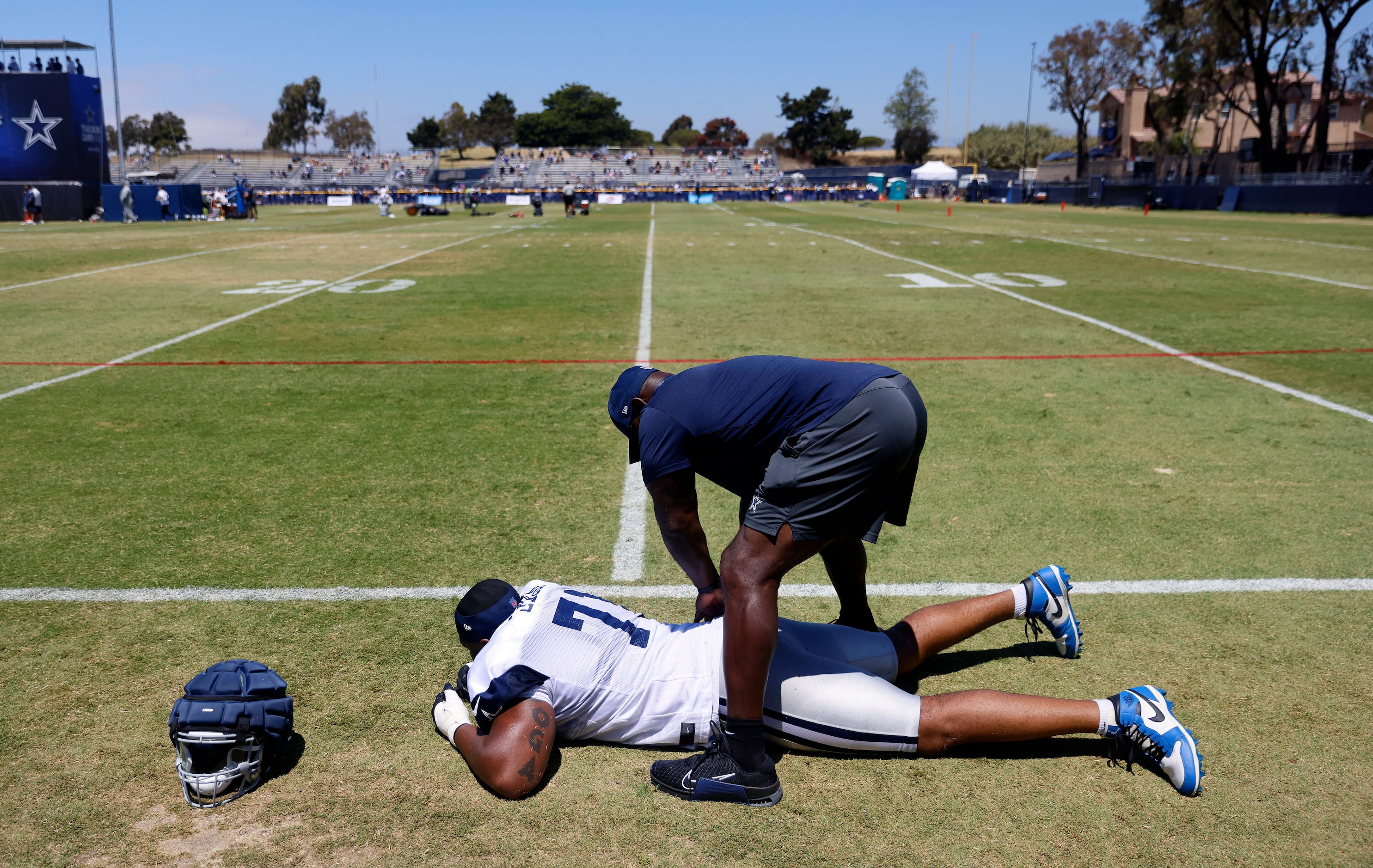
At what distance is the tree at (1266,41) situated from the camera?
169 ft

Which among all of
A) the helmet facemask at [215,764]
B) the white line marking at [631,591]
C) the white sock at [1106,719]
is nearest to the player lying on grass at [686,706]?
the white sock at [1106,719]

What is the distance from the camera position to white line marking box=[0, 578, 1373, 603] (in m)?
4.37

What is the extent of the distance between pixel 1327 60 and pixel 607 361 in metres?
57.4

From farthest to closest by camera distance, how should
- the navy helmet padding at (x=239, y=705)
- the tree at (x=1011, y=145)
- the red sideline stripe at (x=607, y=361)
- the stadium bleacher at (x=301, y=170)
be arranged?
the tree at (x=1011, y=145) → the stadium bleacher at (x=301, y=170) → the red sideline stripe at (x=607, y=361) → the navy helmet padding at (x=239, y=705)

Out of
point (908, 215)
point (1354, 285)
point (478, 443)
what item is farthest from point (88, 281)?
point (908, 215)

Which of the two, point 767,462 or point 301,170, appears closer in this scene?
point 767,462

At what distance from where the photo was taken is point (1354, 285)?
48.8ft

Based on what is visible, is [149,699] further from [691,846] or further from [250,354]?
[250,354]

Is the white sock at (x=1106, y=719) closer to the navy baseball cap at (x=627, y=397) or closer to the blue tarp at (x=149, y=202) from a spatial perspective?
the navy baseball cap at (x=627, y=397)

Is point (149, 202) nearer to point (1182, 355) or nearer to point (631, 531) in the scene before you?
point (1182, 355)

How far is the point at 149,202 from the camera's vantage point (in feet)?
136

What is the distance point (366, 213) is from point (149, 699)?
54157mm

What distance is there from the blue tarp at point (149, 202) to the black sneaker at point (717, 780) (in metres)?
45.3

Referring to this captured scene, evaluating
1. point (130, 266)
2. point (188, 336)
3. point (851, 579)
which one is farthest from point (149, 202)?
point (851, 579)
